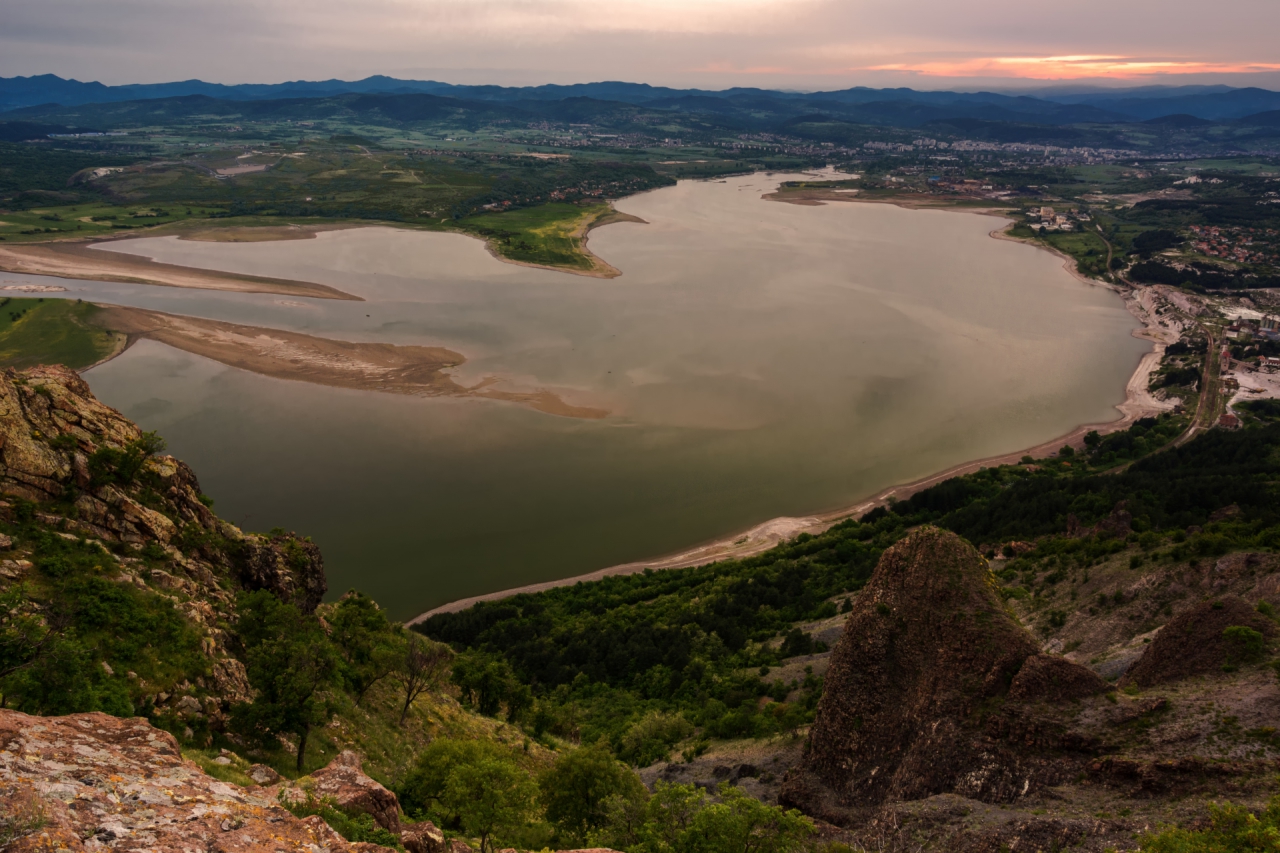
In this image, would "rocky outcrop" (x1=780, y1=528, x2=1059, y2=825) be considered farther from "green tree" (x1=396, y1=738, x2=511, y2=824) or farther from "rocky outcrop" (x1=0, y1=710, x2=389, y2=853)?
"rocky outcrop" (x1=0, y1=710, x2=389, y2=853)

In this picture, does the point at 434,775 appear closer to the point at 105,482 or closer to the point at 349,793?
the point at 349,793

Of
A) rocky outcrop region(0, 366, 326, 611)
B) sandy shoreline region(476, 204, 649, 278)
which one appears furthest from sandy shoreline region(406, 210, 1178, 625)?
sandy shoreline region(476, 204, 649, 278)

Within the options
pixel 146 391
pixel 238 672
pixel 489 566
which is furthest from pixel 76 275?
pixel 238 672

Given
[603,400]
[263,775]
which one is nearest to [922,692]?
[263,775]

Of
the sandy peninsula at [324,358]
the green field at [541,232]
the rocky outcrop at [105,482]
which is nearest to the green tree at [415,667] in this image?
the rocky outcrop at [105,482]

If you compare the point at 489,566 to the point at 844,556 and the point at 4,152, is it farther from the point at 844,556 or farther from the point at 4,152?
the point at 4,152

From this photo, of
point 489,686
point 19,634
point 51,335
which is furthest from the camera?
point 51,335
